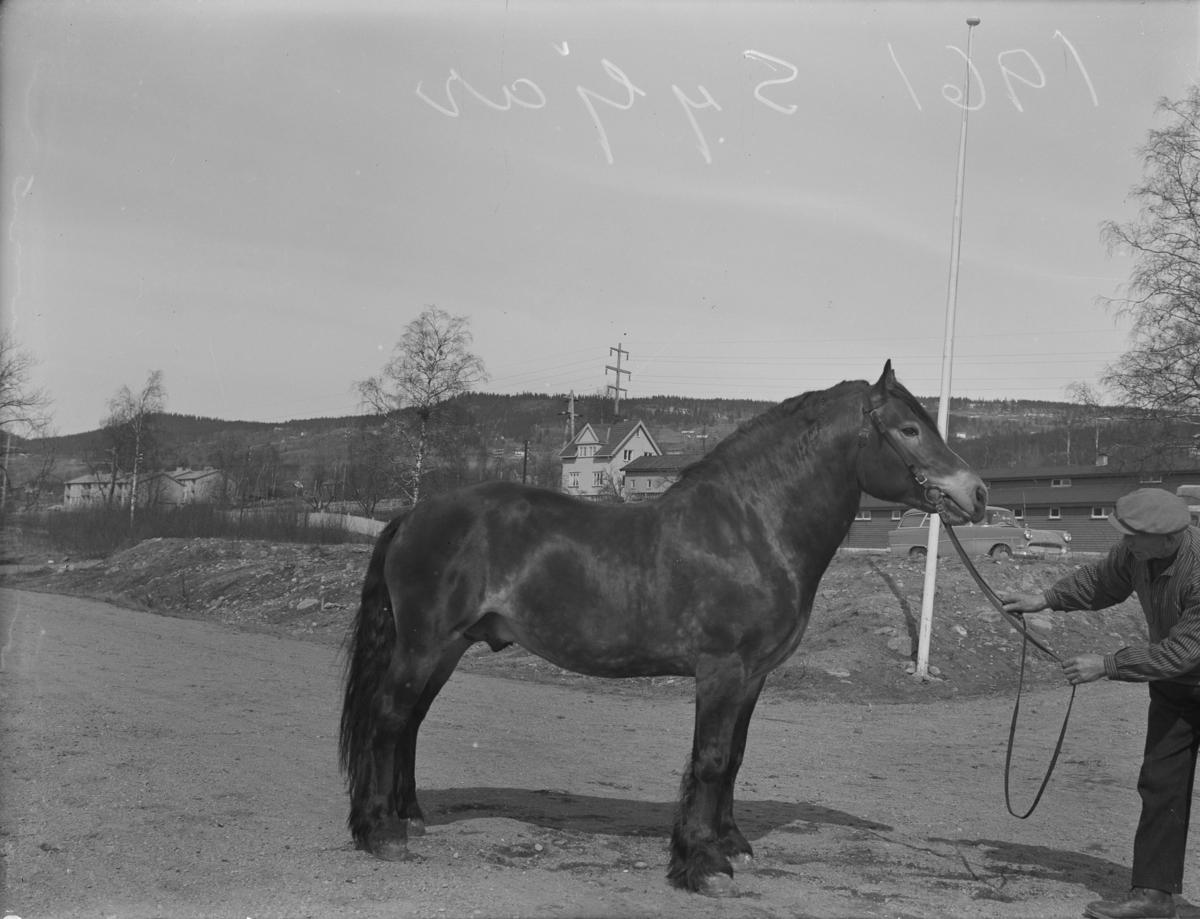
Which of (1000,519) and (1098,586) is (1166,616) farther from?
(1000,519)

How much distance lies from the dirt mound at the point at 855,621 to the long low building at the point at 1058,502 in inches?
1047

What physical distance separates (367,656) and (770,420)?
2751 millimetres

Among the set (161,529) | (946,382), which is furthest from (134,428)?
(946,382)

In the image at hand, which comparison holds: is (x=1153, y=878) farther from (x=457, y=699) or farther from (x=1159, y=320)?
(x=1159, y=320)

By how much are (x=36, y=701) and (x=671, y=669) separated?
679 cm

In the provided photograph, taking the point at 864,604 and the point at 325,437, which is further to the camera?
the point at 325,437

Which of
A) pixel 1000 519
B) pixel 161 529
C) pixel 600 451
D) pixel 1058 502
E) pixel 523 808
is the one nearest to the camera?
pixel 523 808

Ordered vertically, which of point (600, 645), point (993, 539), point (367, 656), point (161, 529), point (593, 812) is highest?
point (993, 539)

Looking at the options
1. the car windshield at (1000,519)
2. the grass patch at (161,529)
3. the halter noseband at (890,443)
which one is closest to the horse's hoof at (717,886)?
the halter noseband at (890,443)

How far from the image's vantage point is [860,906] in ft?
15.1

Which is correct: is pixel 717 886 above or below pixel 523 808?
above

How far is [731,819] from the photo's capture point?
17.2 ft

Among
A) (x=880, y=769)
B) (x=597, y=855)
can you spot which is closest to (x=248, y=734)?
(x=597, y=855)

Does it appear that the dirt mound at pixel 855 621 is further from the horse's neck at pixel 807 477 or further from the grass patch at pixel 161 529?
the grass patch at pixel 161 529
